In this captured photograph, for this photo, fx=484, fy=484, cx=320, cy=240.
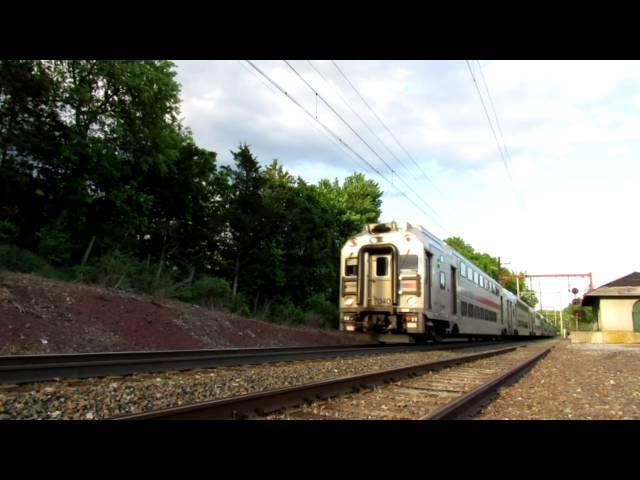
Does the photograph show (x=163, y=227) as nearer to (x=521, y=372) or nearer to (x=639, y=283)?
(x=521, y=372)

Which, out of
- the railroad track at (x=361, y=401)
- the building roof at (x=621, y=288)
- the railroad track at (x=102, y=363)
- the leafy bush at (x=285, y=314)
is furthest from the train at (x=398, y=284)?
the building roof at (x=621, y=288)

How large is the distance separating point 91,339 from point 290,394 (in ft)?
27.4

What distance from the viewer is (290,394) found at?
18.2 feet

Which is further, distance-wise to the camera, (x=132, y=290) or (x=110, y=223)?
(x=110, y=223)

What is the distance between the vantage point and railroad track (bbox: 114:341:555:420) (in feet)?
15.4

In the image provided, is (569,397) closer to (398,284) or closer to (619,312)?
(398,284)

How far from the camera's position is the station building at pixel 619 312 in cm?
2758

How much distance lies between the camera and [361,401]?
19.8ft

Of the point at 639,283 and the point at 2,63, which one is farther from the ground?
the point at 2,63

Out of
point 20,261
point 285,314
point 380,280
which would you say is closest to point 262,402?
point 380,280

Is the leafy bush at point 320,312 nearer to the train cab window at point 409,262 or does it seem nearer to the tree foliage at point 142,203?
the tree foliage at point 142,203

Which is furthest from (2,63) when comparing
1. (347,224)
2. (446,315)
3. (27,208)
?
(347,224)

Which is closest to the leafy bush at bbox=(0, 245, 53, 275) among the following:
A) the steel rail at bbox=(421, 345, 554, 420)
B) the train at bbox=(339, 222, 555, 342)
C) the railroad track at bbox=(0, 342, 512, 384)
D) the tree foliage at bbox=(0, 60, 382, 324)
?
the tree foliage at bbox=(0, 60, 382, 324)
